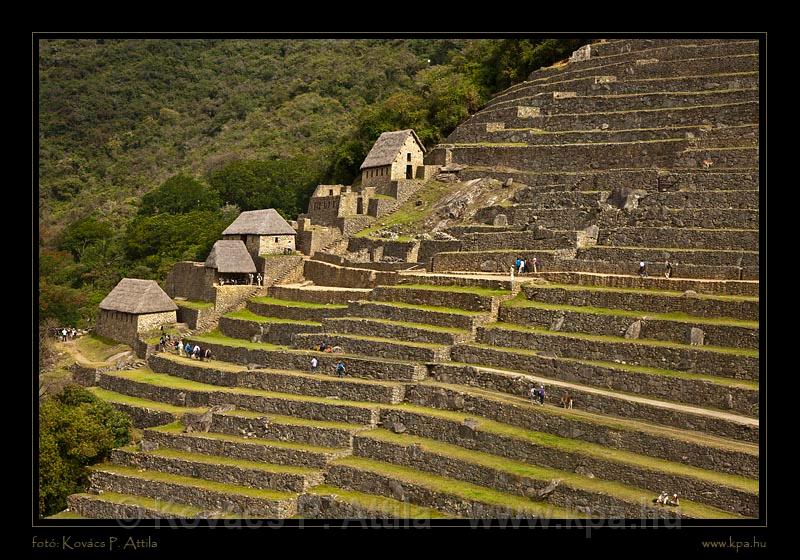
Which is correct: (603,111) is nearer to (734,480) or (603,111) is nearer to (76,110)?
(734,480)

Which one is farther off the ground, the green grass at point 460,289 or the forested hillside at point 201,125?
the forested hillside at point 201,125

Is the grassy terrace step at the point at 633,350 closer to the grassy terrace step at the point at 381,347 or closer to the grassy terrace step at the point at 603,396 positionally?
the grassy terrace step at the point at 603,396

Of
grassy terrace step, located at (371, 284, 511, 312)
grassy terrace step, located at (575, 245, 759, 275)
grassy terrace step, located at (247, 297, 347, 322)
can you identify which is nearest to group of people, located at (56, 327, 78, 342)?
grassy terrace step, located at (247, 297, 347, 322)

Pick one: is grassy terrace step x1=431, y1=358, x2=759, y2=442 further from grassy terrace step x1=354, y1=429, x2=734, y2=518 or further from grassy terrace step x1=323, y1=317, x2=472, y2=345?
grassy terrace step x1=354, y1=429, x2=734, y2=518

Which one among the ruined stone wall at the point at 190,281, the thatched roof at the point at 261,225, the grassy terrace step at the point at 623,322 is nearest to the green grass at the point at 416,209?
the thatched roof at the point at 261,225

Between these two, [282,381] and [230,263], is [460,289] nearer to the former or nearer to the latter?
[282,381]

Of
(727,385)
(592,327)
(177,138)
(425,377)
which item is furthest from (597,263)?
(177,138)

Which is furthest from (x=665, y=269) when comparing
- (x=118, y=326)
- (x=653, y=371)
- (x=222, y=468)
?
(x=118, y=326)
